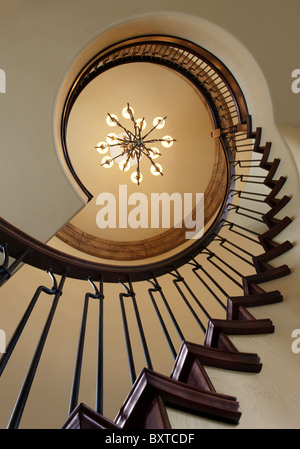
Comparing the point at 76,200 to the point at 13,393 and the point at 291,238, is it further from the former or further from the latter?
the point at 13,393

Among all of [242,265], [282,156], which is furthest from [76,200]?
[242,265]

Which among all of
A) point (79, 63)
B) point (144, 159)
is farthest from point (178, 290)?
point (144, 159)

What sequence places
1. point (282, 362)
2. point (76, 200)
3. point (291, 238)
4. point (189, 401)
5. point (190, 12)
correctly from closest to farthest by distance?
1. point (189, 401)
2. point (282, 362)
3. point (291, 238)
4. point (190, 12)
5. point (76, 200)

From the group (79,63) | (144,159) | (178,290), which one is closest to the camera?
(178,290)

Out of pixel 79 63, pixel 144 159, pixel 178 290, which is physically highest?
pixel 144 159

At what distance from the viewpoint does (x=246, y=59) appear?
330 centimetres

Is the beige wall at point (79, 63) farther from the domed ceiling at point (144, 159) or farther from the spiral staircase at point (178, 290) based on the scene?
the domed ceiling at point (144, 159)

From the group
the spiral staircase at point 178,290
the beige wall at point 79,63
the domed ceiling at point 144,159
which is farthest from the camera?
the domed ceiling at point 144,159

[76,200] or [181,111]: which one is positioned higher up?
[181,111]

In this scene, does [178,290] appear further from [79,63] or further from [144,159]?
[144,159]

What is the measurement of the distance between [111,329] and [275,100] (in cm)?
464

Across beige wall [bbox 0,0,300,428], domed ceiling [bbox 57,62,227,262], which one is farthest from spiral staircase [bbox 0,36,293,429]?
domed ceiling [bbox 57,62,227,262]

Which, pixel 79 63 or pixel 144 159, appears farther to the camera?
pixel 144 159

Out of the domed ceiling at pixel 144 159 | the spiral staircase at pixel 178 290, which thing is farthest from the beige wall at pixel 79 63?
the domed ceiling at pixel 144 159
